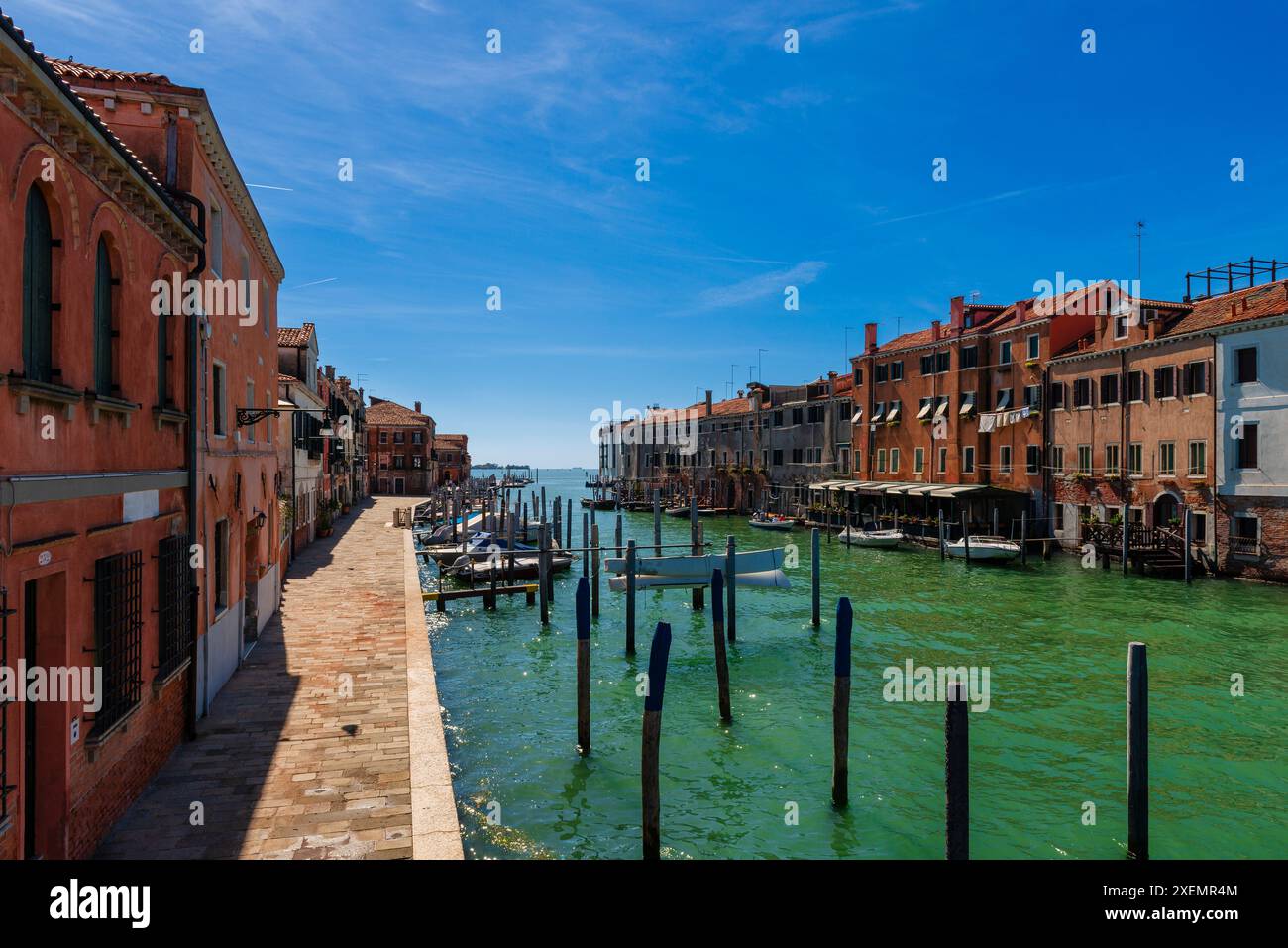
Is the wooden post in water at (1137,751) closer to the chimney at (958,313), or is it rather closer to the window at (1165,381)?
the window at (1165,381)

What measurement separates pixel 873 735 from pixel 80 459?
1139cm

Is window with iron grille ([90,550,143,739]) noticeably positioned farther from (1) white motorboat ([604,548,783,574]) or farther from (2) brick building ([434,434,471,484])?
(2) brick building ([434,434,471,484])

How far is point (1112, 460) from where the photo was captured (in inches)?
1300

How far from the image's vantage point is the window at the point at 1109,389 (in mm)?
32781

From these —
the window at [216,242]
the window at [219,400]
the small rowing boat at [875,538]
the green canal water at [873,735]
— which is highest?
the window at [216,242]

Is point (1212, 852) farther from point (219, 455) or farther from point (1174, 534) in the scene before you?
point (1174, 534)

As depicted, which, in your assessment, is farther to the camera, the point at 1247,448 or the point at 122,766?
the point at 1247,448

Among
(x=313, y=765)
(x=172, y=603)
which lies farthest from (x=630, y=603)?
(x=172, y=603)

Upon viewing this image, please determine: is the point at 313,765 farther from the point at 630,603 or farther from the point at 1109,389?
the point at 1109,389

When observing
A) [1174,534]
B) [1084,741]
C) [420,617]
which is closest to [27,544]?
[420,617]

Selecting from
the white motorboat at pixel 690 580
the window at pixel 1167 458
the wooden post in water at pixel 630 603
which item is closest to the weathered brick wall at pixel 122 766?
the wooden post in water at pixel 630 603

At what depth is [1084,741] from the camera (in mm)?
12109

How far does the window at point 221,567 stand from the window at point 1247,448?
32464 millimetres

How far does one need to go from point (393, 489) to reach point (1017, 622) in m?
66.4
